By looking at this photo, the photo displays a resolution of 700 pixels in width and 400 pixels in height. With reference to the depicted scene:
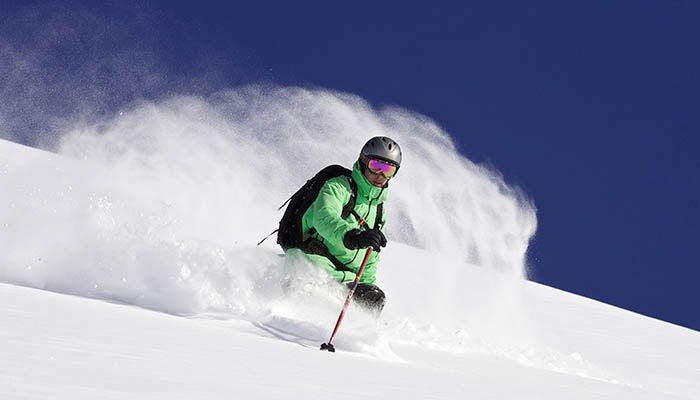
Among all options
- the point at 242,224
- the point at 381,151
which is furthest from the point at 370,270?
the point at 242,224

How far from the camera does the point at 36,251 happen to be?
6.78 meters

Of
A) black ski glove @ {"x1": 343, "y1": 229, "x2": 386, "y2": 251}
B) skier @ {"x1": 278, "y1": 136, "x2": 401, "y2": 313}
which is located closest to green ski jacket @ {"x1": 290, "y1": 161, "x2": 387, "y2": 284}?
skier @ {"x1": 278, "y1": 136, "x2": 401, "y2": 313}

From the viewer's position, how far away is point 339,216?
6.12m

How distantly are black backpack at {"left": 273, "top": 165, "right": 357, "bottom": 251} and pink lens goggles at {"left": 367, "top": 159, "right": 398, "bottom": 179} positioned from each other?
23cm

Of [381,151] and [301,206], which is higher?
[381,151]

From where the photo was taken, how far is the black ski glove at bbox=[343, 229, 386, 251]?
216 inches

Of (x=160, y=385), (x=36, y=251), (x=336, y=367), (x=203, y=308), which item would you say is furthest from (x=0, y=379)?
(x=36, y=251)

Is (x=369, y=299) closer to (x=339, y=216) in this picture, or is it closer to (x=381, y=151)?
(x=339, y=216)

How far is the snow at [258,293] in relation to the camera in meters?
3.54

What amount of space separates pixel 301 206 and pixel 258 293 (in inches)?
30.0

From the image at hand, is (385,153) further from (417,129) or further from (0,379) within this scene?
(417,129)

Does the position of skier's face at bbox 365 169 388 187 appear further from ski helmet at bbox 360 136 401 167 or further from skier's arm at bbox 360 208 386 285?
skier's arm at bbox 360 208 386 285

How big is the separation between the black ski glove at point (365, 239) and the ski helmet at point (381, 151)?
0.96m

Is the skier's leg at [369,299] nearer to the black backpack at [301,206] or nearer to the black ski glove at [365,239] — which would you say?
the black backpack at [301,206]
